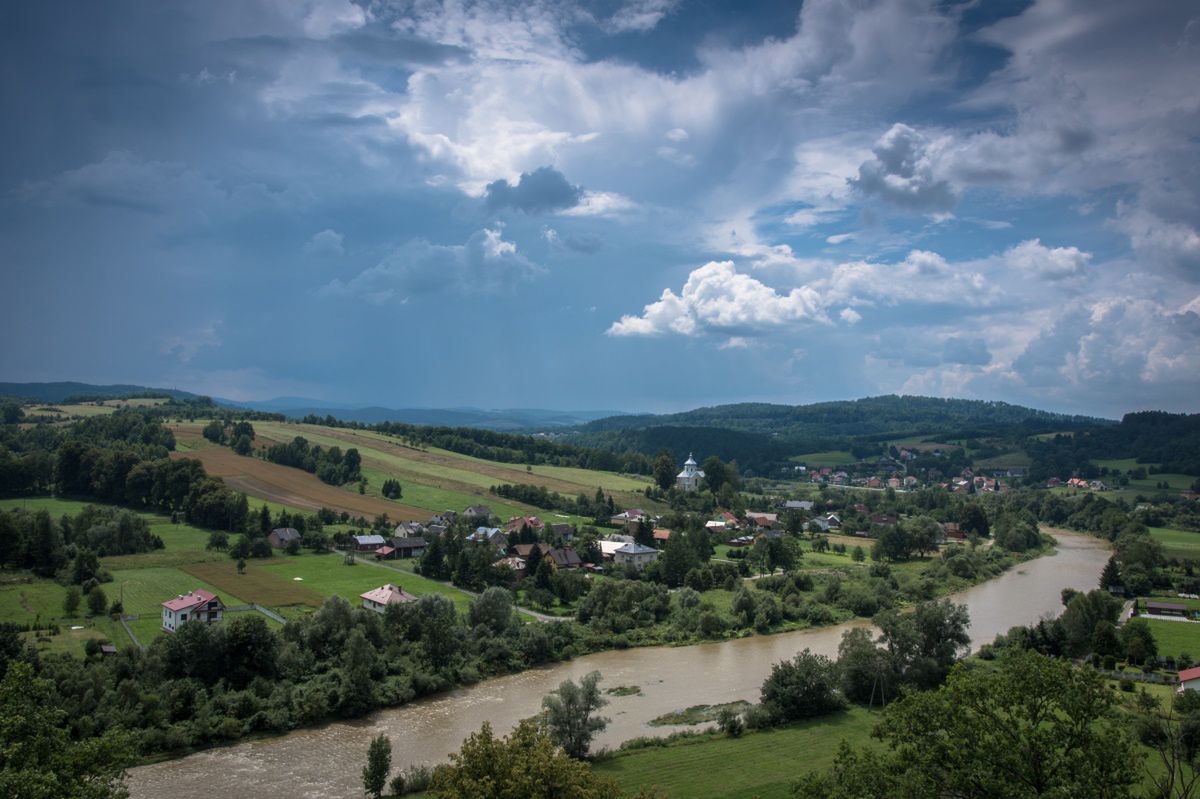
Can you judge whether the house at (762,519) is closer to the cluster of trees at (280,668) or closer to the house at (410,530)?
the house at (410,530)

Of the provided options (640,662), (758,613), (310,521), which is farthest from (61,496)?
(758,613)

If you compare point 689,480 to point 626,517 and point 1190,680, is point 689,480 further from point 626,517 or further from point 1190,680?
point 1190,680

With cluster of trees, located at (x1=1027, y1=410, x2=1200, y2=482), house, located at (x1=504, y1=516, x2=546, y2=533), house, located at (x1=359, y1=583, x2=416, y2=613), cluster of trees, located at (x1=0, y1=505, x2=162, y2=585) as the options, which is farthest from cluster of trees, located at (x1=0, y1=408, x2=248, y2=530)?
cluster of trees, located at (x1=1027, y1=410, x2=1200, y2=482)

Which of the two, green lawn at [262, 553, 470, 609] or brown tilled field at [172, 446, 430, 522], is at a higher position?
brown tilled field at [172, 446, 430, 522]

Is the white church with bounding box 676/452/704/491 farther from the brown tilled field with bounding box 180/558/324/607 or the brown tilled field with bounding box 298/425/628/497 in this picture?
the brown tilled field with bounding box 180/558/324/607

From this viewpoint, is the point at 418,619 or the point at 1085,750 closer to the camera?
the point at 1085,750

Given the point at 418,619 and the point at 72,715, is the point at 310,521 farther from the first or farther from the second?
the point at 72,715
